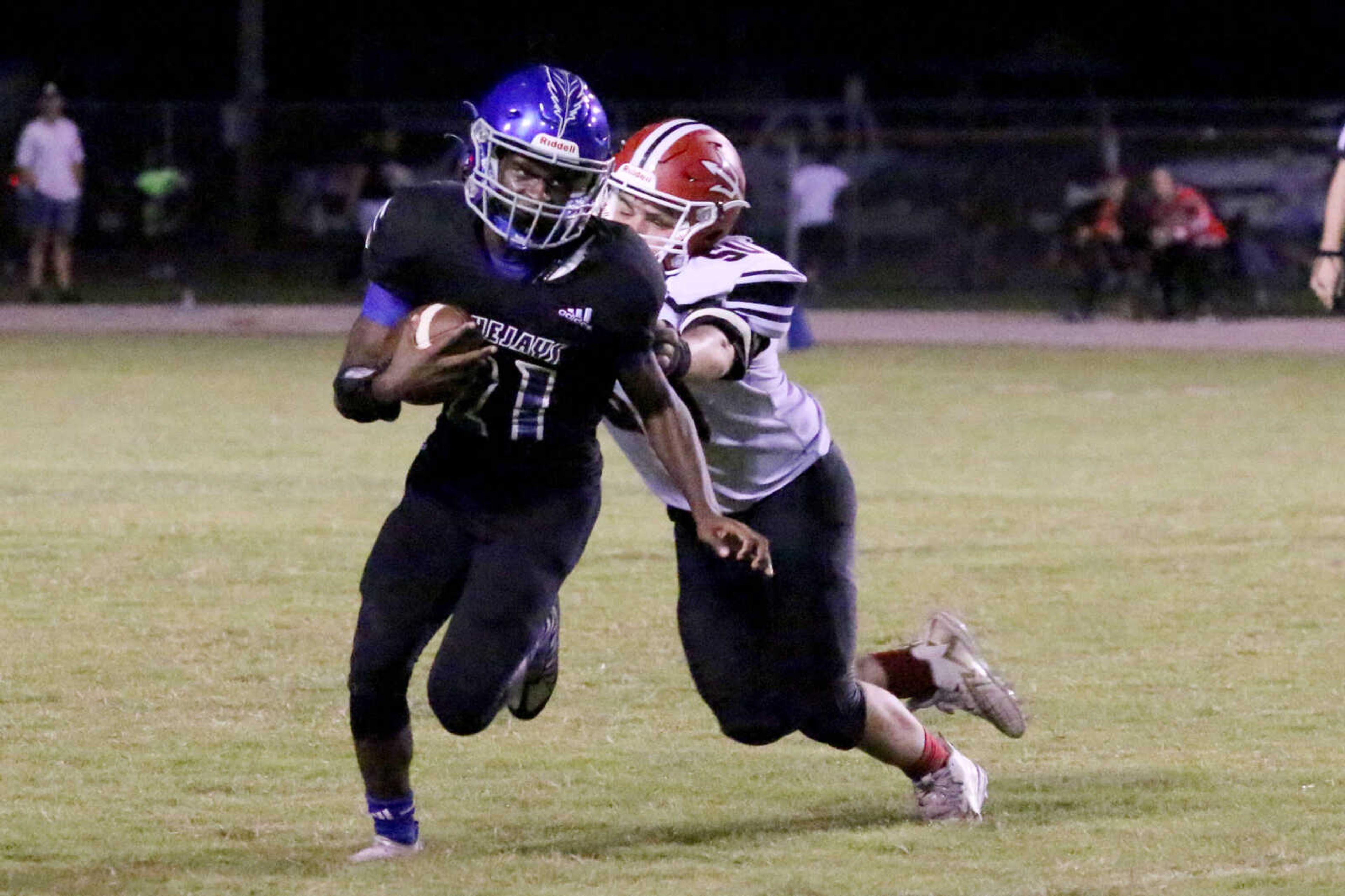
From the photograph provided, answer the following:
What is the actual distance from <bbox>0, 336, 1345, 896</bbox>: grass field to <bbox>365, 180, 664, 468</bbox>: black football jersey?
0.96m

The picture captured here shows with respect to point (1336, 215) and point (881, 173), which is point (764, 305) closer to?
point (1336, 215)

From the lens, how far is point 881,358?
1755cm

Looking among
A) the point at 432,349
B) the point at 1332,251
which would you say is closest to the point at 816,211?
the point at 1332,251

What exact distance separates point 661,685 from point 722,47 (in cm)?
3203

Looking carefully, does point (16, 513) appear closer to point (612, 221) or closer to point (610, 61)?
point (612, 221)

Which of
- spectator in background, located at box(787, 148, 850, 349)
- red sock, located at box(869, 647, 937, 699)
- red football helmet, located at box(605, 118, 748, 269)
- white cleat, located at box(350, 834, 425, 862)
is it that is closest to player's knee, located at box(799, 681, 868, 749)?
red sock, located at box(869, 647, 937, 699)

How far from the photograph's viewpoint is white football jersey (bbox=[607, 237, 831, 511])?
5.05 metres

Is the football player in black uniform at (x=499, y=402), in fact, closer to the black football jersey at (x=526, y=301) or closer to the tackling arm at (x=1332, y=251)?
the black football jersey at (x=526, y=301)

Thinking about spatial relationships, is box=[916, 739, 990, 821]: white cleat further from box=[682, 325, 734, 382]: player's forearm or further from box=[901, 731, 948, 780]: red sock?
box=[682, 325, 734, 382]: player's forearm

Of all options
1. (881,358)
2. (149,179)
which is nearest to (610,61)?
(149,179)

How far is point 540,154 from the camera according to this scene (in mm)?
4605

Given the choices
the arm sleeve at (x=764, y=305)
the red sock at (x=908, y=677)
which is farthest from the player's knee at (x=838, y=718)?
the arm sleeve at (x=764, y=305)

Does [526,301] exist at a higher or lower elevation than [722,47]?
higher

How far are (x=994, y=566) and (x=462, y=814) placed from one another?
12.5 ft
